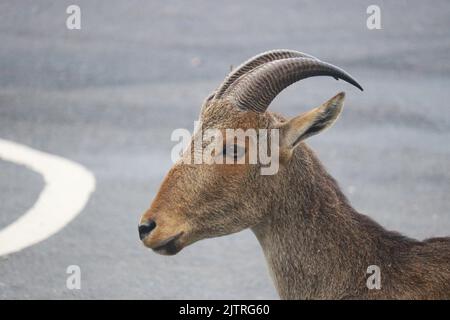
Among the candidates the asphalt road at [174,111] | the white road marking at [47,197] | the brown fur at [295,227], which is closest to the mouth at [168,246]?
the brown fur at [295,227]

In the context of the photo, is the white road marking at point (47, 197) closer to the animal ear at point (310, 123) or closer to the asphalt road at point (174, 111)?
the asphalt road at point (174, 111)

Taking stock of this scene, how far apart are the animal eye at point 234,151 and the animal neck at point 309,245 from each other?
272mm

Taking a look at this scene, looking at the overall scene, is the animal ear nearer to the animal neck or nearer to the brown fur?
the brown fur

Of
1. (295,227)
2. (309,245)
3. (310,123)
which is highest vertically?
(310,123)

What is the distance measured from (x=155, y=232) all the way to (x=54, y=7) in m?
11.3

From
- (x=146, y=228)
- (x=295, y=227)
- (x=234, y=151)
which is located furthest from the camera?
(x=295, y=227)

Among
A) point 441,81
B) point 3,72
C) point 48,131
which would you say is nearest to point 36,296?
point 48,131

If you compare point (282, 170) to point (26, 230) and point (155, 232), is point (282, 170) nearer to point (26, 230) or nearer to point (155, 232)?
point (155, 232)

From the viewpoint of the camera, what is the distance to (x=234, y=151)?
5789 mm

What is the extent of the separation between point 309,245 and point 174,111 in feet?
22.8

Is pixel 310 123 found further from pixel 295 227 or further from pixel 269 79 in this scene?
pixel 295 227

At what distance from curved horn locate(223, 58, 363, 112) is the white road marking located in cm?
390

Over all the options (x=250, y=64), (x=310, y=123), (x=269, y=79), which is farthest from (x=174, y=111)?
(x=310, y=123)
